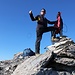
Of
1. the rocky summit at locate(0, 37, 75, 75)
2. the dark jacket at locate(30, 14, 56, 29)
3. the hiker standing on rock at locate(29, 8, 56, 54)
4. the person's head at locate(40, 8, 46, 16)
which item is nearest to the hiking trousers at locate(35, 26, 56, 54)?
the hiker standing on rock at locate(29, 8, 56, 54)

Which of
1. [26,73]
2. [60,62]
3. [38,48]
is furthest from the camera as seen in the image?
[38,48]

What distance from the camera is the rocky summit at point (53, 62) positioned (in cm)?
1638

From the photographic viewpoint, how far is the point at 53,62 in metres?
18.2

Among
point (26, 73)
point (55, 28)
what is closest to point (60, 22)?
point (55, 28)

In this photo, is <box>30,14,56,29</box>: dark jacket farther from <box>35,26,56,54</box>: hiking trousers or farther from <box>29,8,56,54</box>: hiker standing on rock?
<box>35,26,56,54</box>: hiking trousers

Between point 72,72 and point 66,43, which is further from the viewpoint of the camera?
point 66,43

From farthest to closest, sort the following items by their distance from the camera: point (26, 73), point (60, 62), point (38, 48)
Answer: point (38, 48) → point (60, 62) → point (26, 73)

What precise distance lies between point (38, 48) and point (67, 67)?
3.00 m

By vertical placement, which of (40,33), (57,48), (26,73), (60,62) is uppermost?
(40,33)

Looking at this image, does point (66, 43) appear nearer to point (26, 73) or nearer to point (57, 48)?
point (57, 48)

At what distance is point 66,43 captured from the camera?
1975 cm

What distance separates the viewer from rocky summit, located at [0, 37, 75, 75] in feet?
53.7

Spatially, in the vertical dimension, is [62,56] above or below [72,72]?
above

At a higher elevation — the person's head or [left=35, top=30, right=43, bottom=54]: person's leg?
the person's head
